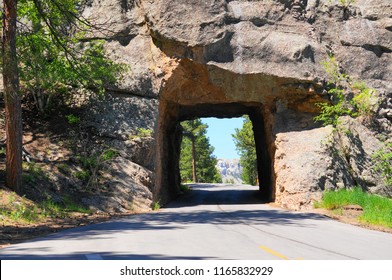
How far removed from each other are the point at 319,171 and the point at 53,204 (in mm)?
11463

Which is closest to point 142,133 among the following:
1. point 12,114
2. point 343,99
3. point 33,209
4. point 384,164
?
point 12,114

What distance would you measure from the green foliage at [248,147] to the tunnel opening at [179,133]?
70.2ft

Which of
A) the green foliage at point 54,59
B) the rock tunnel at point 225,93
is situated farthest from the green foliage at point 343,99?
the green foliage at point 54,59

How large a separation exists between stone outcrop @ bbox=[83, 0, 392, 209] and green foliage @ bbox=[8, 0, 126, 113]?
1.66 m

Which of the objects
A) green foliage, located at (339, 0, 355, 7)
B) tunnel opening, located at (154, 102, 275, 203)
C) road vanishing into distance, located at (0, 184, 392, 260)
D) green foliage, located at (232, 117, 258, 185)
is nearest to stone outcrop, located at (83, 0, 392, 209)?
green foliage, located at (339, 0, 355, 7)

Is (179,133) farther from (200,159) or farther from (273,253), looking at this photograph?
(200,159)

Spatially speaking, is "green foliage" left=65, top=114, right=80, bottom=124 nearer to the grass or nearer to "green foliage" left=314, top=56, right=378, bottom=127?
the grass

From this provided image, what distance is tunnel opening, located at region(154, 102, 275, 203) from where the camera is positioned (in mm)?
24125

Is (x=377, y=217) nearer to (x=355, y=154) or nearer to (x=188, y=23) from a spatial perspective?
(x=355, y=154)

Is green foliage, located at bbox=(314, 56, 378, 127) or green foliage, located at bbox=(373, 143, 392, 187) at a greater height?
green foliage, located at bbox=(314, 56, 378, 127)

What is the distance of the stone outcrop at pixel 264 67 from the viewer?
834 inches

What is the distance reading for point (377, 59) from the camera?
2359 cm

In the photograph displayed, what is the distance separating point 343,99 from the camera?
72.5 ft
